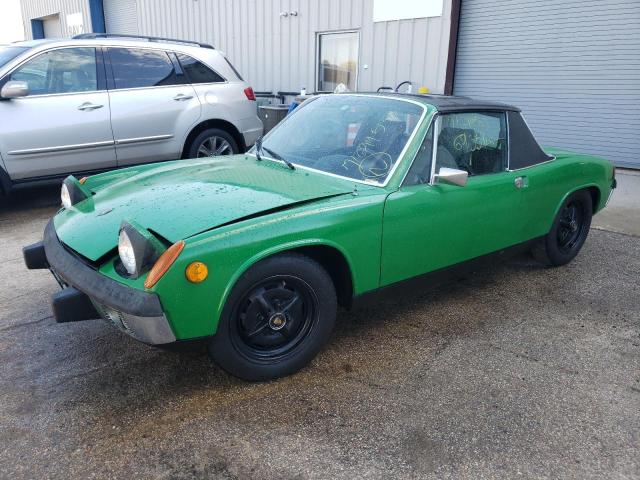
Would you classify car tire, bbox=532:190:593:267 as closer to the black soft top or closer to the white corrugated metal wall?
the black soft top

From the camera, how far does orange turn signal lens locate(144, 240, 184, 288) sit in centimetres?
221

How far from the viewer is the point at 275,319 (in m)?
2.62

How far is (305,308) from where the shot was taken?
277 cm

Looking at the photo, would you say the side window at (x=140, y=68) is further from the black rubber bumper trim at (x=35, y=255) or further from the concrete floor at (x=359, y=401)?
the black rubber bumper trim at (x=35, y=255)

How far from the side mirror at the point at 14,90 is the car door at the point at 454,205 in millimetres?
4115

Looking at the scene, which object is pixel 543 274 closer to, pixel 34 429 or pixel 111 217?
pixel 111 217

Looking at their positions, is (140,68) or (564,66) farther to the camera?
(564,66)

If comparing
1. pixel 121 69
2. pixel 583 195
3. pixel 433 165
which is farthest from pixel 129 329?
pixel 121 69

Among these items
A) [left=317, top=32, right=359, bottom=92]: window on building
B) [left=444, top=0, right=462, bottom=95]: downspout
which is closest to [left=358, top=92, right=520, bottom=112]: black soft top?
[left=444, top=0, right=462, bottom=95]: downspout

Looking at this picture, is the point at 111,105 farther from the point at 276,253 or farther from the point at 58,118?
the point at 276,253

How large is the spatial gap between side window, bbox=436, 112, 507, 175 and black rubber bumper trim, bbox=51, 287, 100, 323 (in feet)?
6.95

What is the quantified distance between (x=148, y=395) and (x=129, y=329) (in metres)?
0.48

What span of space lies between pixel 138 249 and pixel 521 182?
107 inches

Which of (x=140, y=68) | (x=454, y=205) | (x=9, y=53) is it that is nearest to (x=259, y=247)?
(x=454, y=205)
